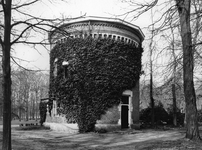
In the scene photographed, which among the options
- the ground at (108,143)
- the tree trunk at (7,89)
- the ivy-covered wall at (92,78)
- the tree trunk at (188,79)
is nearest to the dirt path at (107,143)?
the ground at (108,143)

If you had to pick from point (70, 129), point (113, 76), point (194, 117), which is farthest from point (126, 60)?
point (194, 117)

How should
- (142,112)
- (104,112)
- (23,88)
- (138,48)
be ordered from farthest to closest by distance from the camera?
(23,88)
(142,112)
(138,48)
(104,112)

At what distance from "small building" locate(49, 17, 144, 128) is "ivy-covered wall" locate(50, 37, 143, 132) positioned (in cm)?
52

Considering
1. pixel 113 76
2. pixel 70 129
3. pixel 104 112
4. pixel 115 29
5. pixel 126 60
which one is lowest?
pixel 70 129

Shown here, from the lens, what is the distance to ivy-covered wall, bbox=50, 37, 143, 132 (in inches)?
754

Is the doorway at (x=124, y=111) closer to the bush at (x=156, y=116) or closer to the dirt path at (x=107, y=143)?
the dirt path at (x=107, y=143)

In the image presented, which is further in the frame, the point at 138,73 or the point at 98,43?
the point at 138,73

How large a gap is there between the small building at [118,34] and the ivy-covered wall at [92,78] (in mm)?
522

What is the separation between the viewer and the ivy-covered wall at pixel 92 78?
1916cm

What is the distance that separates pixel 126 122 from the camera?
68.9ft

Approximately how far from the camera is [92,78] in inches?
760

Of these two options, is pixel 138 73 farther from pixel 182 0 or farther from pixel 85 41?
pixel 182 0

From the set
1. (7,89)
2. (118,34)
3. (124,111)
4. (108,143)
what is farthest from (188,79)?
(124,111)

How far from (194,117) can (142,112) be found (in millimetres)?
18320
